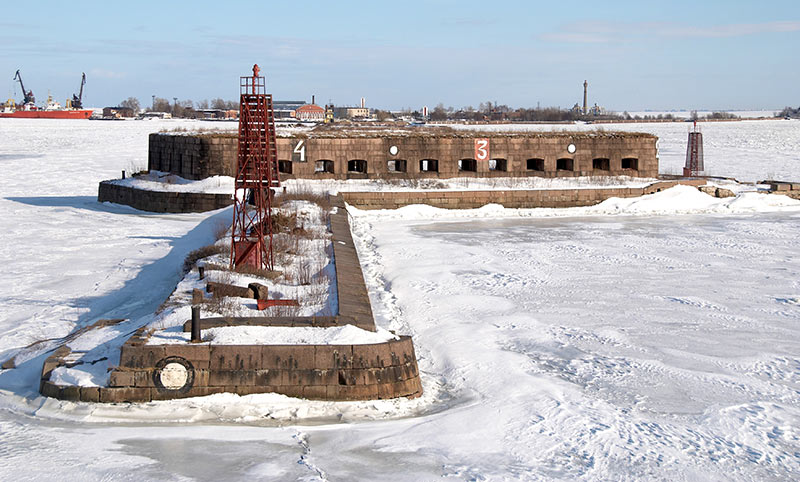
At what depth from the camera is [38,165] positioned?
40125 mm

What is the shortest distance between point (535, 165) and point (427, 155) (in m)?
3.81

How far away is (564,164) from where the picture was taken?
88.5 feet

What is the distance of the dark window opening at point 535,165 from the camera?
26.5m

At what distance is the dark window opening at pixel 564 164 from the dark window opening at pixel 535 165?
23.2 inches

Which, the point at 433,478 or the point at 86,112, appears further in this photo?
the point at 86,112

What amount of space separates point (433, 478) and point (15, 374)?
497 cm

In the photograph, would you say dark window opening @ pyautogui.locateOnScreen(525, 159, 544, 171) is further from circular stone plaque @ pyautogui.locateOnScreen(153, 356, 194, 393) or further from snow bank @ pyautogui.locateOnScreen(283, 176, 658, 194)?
circular stone plaque @ pyautogui.locateOnScreen(153, 356, 194, 393)

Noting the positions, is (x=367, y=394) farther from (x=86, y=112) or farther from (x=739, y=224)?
(x=86, y=112)

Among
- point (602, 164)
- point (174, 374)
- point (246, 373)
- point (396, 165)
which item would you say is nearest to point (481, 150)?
point (396, 165)

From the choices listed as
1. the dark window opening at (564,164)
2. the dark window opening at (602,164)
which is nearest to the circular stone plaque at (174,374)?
the dark window opening at (564,164)

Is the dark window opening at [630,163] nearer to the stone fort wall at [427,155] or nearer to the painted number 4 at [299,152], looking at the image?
the stone fort wall at [427,155]

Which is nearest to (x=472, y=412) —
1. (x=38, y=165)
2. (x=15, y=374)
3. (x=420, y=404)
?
(x=420, y=404)

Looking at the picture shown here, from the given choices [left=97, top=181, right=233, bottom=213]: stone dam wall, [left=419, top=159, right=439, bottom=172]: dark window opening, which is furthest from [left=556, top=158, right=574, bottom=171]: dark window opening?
[left=97, top=181, right=233, bottom=213]: stone dam wall

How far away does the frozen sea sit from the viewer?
6.91 metres
